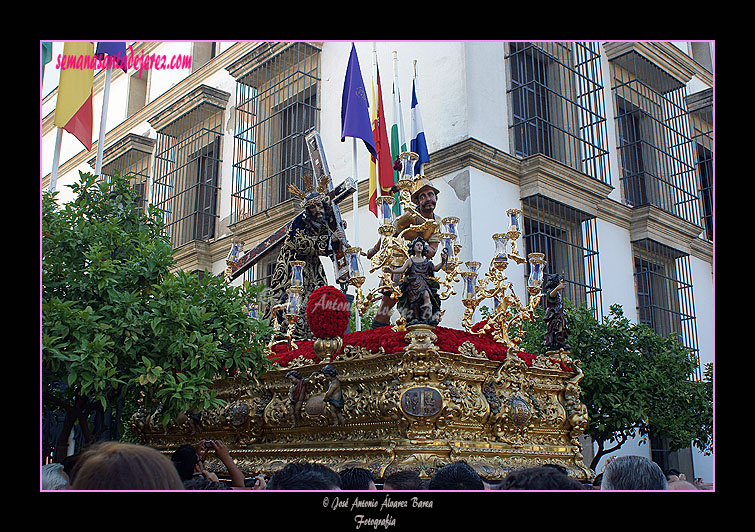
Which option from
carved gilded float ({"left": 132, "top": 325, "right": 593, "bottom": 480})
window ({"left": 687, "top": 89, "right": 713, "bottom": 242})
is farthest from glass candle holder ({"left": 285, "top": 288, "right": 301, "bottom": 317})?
window ({"left": 687, "top": 89, "right": 713, "bottom": 242})

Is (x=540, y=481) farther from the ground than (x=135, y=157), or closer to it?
closer to it

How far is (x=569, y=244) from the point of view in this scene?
13.7 metres

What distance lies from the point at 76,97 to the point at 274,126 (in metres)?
8.19

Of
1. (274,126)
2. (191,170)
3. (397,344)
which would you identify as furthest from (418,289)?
(191,170)

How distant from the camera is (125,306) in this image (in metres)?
5.91

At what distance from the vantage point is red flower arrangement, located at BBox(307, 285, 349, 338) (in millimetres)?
6779

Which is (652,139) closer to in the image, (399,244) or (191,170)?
(399,244)

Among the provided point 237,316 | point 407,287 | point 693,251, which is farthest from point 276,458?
point 693,251

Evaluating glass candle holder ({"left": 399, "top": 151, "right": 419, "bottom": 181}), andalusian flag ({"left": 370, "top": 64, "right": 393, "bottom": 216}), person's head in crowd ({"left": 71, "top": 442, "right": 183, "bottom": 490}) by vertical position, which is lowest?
person's head in crowd ({"left": 71, "top": 442, "right": 183, "bottom": 490})

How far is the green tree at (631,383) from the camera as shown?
33.6 feet

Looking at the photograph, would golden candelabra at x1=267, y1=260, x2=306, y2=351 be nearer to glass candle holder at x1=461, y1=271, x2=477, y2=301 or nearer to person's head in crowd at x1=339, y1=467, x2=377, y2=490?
glass candle holder at x1=461, y1=271, x2=477, y2=301

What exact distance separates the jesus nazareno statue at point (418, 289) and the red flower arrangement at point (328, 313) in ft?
1.95

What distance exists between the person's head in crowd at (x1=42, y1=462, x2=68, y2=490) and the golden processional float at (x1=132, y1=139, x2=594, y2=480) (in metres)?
2.55

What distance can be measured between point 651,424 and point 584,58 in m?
9.02
